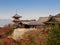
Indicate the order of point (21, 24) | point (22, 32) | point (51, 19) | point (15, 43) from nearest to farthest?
1. point (15, 43)
2. point (22, 32)
3. point (51, 19)
4. point (21, 24)

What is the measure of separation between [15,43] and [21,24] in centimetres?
1151

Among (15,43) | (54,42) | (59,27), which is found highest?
(59,27)

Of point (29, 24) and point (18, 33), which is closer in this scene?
point (18, 33)

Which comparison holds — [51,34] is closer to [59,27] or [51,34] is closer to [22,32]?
[59,27]

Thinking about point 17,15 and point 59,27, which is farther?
point 17,15

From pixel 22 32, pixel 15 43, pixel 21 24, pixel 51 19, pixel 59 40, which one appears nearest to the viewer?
pixel 59 40

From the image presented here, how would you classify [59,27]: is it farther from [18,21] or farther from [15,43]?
[18,21]

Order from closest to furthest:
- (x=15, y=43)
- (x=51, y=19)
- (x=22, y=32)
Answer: (x=15, y=43) → (x=22, y=32) → (x=51, y=19)

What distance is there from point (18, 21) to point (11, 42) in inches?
464

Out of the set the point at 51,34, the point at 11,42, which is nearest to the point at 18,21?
the point at 11,42

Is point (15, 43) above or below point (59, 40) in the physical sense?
below

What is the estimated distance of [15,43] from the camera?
17.8 meters

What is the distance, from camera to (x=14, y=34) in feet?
75.7

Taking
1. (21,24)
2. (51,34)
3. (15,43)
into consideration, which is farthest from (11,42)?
(21,24)
